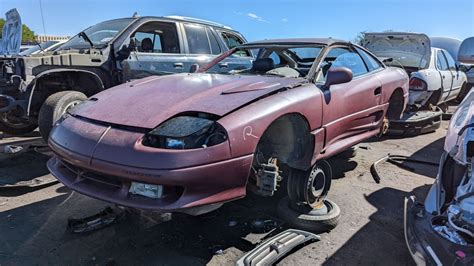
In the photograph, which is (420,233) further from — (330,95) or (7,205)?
(7,205)

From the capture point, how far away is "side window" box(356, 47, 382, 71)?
461cm

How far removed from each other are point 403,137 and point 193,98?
17.6ft

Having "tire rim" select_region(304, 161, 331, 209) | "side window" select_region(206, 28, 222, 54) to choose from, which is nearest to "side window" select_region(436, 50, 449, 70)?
"side window" select_region(206, 28, 222, 54)

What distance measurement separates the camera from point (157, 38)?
20.7 feet

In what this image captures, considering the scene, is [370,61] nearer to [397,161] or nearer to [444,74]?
[397,161]

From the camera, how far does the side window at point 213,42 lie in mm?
6730

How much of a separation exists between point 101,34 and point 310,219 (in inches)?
180

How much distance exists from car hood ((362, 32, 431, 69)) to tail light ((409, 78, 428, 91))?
65cm

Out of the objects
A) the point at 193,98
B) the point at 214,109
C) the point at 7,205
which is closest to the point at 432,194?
the point at 214,109

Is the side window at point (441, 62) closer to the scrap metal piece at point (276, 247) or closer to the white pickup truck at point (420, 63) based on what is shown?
the white pickup truck at point (420, 63)

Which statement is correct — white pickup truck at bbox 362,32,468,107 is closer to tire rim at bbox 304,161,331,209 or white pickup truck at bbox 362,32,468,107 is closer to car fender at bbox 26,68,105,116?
tire rim at bbox 304,161,331,209

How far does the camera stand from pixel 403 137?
6.96m

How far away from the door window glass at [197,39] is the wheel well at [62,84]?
1700 mm

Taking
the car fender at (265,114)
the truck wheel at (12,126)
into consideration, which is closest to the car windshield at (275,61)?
the car fender at (265,114)
